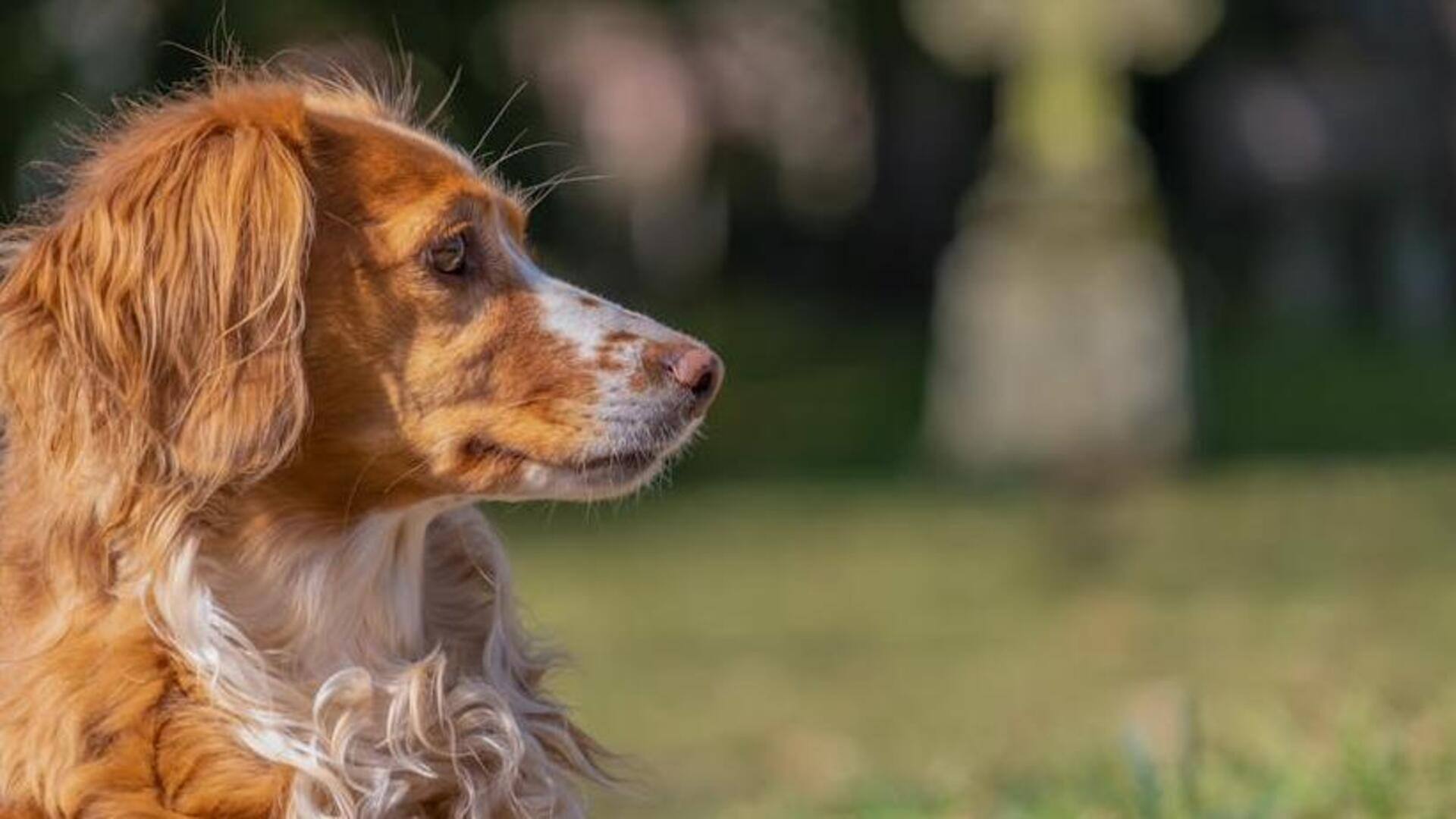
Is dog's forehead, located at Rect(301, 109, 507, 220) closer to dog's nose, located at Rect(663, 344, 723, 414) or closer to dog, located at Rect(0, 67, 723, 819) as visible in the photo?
dog, located at Rect(0, 67, 723, 819)

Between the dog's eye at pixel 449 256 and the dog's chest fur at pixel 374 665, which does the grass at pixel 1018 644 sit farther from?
the dog's eye at pixel 449 256

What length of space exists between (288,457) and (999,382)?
1497 cm

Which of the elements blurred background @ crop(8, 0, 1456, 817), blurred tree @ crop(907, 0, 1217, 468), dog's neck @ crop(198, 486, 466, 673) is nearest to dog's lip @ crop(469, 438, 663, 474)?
dog's neck @ crop(198, 486, 466, 673)

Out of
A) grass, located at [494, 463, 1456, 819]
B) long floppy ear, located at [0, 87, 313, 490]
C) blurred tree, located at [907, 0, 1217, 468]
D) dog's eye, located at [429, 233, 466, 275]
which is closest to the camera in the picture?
long floppy ear, located at [0, 87, 313, 490]

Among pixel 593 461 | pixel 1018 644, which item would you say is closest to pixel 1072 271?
pixel 1018 644

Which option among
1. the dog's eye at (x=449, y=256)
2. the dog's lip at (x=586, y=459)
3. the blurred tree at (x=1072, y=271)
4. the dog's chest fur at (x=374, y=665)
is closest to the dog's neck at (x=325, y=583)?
the dog's chest fur at (x=374, y=665)

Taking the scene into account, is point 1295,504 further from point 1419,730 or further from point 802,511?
point 1419,730

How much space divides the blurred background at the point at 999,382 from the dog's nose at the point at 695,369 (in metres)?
0.66

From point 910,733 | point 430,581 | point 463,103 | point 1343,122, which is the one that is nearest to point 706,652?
point 910,733

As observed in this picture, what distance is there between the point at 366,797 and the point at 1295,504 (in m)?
12.6

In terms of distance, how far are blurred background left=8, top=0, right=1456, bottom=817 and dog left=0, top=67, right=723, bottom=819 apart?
0.48 metres

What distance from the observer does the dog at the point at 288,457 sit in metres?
4.62

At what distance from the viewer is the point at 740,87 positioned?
124 ft

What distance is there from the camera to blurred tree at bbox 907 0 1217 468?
19.0 meters
